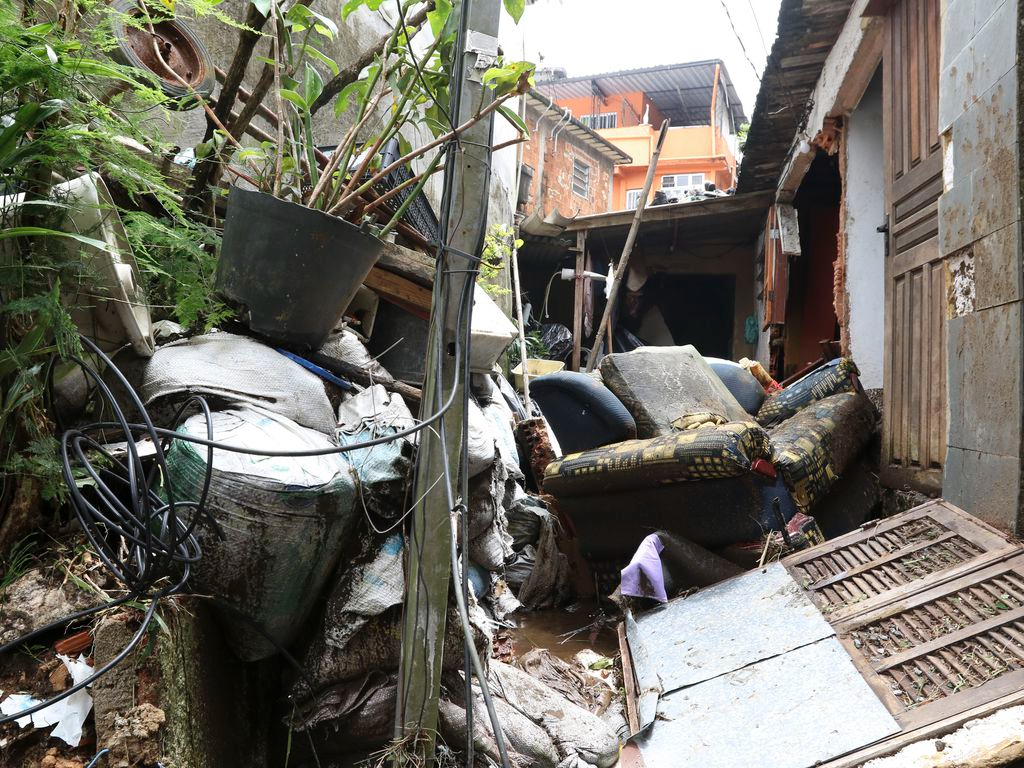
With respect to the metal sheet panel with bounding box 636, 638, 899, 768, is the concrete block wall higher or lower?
higher

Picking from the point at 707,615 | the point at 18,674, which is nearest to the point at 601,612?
the point at 707,615

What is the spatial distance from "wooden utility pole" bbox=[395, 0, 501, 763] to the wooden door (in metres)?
2.32

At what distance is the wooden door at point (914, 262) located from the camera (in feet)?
11.5

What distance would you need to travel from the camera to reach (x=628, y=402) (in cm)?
468

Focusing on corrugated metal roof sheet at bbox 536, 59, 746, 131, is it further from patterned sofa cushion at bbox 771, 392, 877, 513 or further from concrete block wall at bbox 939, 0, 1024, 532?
concrete block wall at bbox 939, 0, 1024, 532

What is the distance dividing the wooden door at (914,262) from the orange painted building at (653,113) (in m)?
18.2

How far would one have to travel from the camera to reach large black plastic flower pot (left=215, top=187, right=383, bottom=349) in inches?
94.6

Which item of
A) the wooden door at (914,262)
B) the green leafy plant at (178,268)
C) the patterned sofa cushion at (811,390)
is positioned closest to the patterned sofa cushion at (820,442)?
the patterned sofa cushion at (811,390)

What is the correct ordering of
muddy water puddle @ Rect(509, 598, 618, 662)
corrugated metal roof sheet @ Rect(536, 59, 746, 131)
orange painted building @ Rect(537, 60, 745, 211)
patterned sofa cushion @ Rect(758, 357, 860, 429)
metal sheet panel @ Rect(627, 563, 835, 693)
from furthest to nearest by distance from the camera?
orange painted building @ Rect(537, 60, 745, 211)
corrugated metal roof sheet @ Rect(536, 59, 746, 131)
patterned sofa cushion @ Rect(758, 357, 860, 429)
muddy water puddle @ Rect(509, 598, 618, 662)
metal sheet panel @ Rect(627, 563, 835, 693)

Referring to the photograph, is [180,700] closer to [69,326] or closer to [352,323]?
[69,326]

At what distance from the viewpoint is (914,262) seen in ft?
12.4

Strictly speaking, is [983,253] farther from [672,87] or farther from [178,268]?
[672,87]

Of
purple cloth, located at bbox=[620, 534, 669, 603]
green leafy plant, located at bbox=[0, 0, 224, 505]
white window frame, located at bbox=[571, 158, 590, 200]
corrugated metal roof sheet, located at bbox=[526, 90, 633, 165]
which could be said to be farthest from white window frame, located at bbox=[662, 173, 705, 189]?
green leafy plant, located at bbox=[0, 0, 224, 505]

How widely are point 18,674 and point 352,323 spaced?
1901 millimetres
